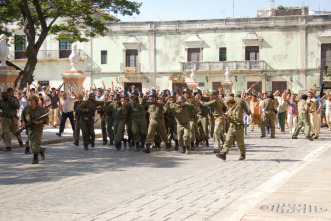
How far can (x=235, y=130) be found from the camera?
12.0 metres

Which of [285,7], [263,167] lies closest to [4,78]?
[263,167]

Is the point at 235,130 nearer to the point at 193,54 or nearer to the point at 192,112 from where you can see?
the point at 192,112

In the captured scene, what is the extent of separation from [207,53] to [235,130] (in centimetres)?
3362

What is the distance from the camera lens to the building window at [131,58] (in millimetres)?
45938

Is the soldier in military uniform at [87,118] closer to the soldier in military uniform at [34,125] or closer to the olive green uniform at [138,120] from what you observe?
the olive green uniform at [138,120]

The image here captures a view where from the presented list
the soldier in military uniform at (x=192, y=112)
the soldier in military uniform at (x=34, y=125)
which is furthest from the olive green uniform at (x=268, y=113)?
the soldier in military uniform at (x=34, y=125)

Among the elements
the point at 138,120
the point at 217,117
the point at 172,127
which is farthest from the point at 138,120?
the point at 217,117

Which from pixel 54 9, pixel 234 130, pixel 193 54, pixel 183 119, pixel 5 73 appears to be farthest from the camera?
pixel 193 54

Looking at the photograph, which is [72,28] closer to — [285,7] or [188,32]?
[188,32]

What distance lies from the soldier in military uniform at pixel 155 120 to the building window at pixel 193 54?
3121 cm

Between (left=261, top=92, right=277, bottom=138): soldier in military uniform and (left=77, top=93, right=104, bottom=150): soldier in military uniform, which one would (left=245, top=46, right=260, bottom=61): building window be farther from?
(left=77, top=93, right=104, bottom=150): soldier in military uniform

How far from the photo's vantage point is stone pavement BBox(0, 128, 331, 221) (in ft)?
22.1

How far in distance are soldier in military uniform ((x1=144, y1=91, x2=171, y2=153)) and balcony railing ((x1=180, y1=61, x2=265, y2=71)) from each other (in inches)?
1202

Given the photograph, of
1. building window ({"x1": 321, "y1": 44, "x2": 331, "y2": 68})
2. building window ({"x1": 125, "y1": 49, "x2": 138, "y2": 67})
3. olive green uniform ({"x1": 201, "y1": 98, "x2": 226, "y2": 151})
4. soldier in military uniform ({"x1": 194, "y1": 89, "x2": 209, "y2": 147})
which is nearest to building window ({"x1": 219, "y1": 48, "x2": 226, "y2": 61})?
building window ({"x1": 125, "y1": 49, "x2": 138, "y2": 67})
